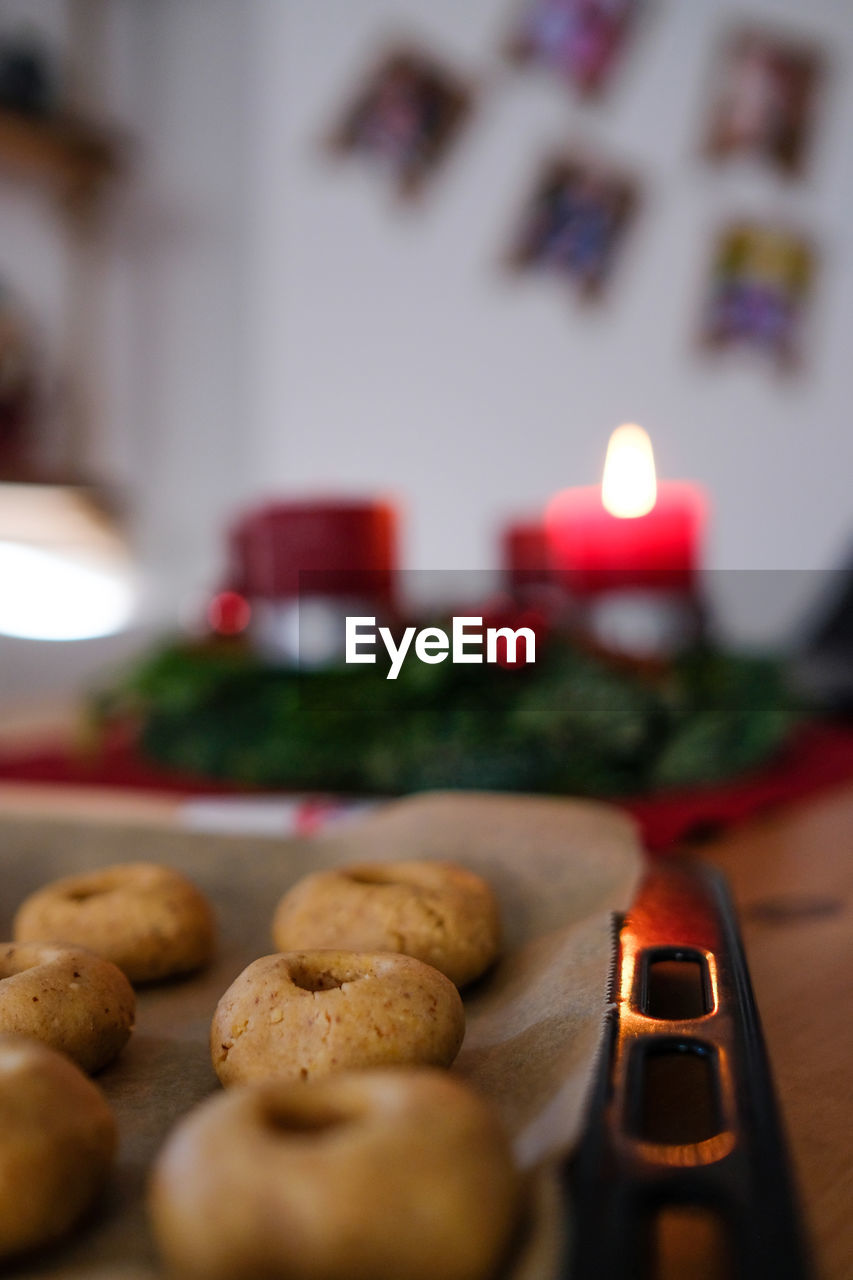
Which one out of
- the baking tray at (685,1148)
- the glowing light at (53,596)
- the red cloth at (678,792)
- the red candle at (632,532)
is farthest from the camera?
the glowing light at (53,596)

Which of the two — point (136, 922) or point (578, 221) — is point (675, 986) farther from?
point (578, 221)

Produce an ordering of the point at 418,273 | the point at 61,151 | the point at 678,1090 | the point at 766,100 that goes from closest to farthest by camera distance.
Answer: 1. the point at 678,1090
2. the point at 766,100
3. the point at 418,273
4. the point at 61,151

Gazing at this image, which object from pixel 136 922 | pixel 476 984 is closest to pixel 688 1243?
pixel 476 984

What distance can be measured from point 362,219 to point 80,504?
133cm

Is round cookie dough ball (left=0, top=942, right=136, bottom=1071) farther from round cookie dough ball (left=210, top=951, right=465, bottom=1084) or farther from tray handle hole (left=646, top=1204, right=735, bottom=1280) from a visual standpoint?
tray handle hole (left=646, top=1204, right=735, bottom=1280)

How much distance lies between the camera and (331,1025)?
0.46 m

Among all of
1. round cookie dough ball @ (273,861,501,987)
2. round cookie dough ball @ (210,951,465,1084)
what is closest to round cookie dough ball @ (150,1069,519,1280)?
round cookie dough ball @ (210,951,465,1084)

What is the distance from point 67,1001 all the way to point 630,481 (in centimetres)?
84

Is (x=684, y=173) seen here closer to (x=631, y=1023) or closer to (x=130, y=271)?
(x=130, y=271)

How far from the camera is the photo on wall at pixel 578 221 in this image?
2557 millimetres

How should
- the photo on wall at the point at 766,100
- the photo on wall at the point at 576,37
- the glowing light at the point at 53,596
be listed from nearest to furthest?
the glowing light at the point at 53,596
the photo on wall at the point at 766,100
the photo on wall at the point at 576,37

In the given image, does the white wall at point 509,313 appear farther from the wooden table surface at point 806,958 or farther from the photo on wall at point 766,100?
the wooden table surface at point 806,958

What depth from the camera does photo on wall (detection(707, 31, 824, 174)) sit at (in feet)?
7.64

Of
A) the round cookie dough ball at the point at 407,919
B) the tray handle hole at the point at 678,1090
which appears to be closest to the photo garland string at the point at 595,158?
the round cookie dough ball at the point at 407,919
